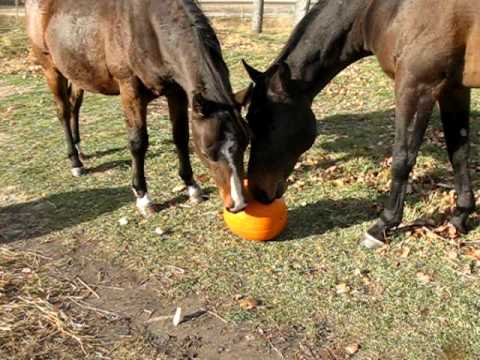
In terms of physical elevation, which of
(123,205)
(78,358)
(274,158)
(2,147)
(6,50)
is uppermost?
(274,158)

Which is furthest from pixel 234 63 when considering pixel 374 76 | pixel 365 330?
pixel 365 330

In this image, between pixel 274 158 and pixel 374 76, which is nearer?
pixel 274 158

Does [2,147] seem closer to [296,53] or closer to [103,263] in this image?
[103,263]

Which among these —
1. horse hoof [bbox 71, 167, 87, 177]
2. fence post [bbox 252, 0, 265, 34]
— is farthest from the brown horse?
fence post [bbox 252, 0, 265, 34]

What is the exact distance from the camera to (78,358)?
10.1 ft

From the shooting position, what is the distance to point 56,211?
4.91m

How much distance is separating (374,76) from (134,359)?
6821 mm

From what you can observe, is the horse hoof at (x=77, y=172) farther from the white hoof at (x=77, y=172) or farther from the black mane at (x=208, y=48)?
the black mane at (x=208, y=48)

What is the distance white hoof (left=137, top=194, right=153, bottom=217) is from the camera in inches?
185

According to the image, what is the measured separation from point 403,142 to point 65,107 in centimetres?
361

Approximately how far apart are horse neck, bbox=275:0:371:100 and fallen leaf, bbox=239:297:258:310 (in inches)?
63.9

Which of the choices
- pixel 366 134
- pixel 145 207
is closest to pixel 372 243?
pixel 145 207

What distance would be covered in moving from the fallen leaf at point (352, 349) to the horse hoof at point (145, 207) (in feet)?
7.38

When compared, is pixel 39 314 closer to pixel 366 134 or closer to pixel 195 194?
pixel 195 194
